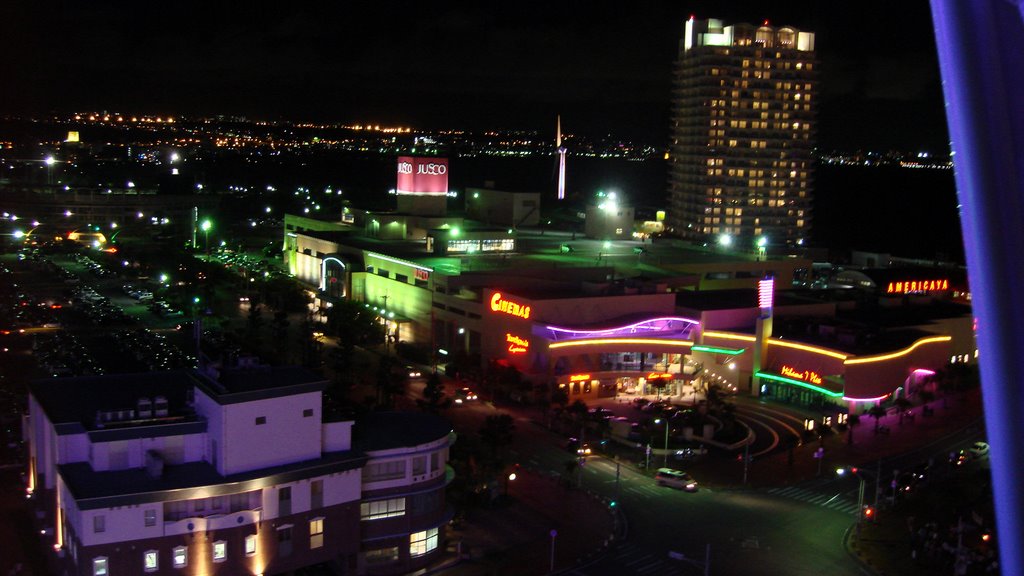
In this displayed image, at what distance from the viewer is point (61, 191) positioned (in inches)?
1657

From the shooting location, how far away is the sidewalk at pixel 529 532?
36.5 ft

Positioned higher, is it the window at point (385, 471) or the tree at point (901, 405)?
the window at point (385, 471)

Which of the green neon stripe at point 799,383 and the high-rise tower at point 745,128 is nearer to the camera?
the green neon stripe at point 799,383

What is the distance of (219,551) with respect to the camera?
32.2ft

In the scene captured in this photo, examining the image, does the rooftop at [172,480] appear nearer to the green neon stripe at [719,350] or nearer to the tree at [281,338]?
the tree at [281,338]

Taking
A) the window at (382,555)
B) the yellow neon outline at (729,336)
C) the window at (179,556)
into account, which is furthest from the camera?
the yellow neon outline at (729,336)

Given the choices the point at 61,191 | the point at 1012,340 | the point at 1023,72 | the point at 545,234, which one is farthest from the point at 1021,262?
the point at 61,191

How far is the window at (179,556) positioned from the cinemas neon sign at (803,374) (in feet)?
44.6

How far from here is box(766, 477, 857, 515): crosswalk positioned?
13.7m

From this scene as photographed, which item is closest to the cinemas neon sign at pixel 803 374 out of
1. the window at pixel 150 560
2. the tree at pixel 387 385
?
the tree at pixel 387 385

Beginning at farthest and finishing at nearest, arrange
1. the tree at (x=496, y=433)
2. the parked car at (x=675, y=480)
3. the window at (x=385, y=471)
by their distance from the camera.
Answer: the parked car at (x=675, y=480)
the tree at (x=496, y=433)
the window at (x=385, y=471)

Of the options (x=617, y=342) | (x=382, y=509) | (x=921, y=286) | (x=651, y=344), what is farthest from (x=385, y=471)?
(x=921, y=286)

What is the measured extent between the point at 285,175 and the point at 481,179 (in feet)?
83.7

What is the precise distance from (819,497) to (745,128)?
27992mm
